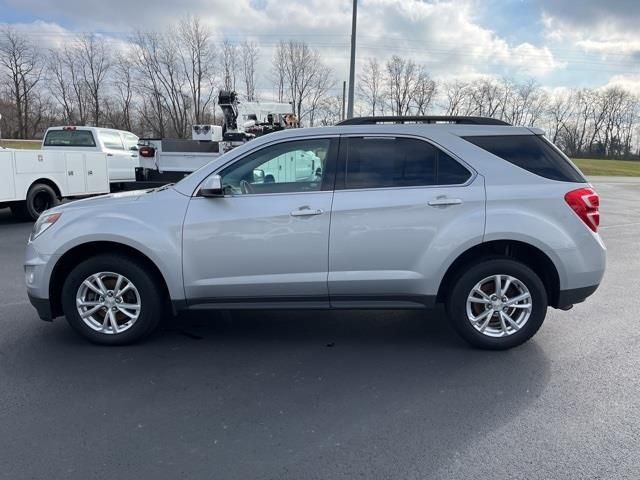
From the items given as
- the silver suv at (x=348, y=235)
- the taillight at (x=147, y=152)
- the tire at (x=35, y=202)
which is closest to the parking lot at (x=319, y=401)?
the silver suv at (x=348, y=235)

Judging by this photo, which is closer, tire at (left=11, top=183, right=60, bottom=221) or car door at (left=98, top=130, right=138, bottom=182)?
tire at (left=11, top=183, right=60, bottom=221)

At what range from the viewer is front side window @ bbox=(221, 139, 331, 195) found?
4.08 meters

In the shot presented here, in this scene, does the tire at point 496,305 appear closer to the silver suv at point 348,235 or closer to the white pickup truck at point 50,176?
the silver suv at point 348,235

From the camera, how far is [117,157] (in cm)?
1420

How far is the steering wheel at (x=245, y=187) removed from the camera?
409 cm

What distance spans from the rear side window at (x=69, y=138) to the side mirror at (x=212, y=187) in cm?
1161

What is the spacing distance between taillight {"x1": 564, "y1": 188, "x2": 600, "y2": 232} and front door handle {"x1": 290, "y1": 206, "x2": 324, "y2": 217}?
6.56ft

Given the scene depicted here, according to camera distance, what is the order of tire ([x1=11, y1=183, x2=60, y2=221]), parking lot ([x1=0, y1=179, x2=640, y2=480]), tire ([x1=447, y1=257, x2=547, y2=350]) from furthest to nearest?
Result: tire ([x1=11, y1=183, x2=60, y2=221])
tire ([x1=447, y1=257, x2=547, y2=350])
parking lot ([x1=0, y1=179, x2=640, y2=480])

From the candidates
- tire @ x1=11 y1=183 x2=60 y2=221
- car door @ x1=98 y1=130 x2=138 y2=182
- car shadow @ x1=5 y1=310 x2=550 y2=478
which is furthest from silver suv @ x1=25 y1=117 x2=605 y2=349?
car door @ x1=98 y1=130 x2=138 y2=182

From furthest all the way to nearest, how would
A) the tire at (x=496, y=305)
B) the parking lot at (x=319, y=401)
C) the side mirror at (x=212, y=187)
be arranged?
the tire at (x=496, y=305), the side mirror at (x=212, y=187), the parking lot at (x=319, y=401)

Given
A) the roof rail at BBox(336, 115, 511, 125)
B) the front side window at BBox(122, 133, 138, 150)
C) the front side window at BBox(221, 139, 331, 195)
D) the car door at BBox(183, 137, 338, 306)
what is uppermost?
the front side window at BBox(122, 133, 138, 150)

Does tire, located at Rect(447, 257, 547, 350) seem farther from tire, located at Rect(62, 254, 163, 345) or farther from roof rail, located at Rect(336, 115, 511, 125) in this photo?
tire, located at Rect(62, 254, 163, 345)

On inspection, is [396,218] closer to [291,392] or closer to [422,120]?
[422,120]

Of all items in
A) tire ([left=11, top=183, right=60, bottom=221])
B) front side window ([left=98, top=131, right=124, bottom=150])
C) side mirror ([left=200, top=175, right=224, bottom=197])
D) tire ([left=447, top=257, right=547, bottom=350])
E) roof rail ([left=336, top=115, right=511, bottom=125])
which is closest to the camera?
side mirror ([left=200, top=175, right=224, bottom=197])
